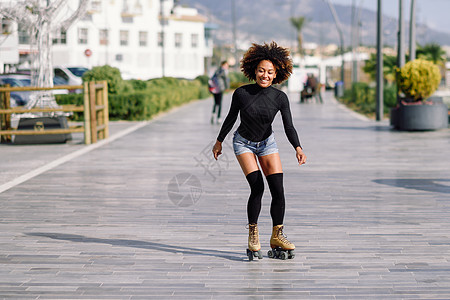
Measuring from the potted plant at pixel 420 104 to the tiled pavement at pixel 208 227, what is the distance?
228 inches

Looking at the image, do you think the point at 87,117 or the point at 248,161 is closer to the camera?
the point at 248,161

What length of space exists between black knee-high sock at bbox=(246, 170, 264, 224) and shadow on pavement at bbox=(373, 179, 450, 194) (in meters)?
4.34

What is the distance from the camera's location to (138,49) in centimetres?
8656

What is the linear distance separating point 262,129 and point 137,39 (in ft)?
268

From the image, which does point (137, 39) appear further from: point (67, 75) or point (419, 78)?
point (419, 78)

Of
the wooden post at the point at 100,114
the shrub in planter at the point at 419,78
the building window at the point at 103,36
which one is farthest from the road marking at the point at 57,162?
the building window at the point at 103,36

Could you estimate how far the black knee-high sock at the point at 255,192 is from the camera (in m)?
6.45

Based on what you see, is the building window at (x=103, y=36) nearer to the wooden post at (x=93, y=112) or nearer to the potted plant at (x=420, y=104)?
the potted plant at (x=420, y=104)

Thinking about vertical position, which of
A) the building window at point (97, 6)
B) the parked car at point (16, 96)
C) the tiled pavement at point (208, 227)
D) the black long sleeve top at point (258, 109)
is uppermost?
the building window at point (97, 6)

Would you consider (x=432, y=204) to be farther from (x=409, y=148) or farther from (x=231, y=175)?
(x=409, y=148)

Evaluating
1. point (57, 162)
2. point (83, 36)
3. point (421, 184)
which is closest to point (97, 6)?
point (83, 36)

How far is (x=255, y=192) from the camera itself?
6.51 meters

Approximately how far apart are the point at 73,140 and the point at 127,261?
1227 centimetres

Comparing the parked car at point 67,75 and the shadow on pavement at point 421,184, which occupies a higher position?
the parked car at point 67,75
